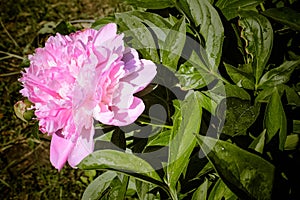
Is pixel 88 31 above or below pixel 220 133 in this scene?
above

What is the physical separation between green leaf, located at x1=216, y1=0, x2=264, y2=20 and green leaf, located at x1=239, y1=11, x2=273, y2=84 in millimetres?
55

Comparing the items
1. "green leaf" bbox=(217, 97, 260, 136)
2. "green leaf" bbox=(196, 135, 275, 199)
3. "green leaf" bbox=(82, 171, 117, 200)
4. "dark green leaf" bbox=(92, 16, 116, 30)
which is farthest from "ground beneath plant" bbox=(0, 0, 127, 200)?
"green leaf" bbox=(196, 135, 275, 199)

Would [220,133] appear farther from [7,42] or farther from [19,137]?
[7,42]

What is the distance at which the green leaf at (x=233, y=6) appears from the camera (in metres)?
0.73

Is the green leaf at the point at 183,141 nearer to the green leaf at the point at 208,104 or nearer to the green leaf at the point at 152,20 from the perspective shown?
the green leaf at the point at 208,104

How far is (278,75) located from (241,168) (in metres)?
0.22

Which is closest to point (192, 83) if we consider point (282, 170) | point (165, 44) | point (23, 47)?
point (165, 44)

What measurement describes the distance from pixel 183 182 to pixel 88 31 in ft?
0.80

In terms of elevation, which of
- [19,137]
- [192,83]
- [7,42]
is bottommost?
[19,137]

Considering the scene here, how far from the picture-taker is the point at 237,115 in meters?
0.63

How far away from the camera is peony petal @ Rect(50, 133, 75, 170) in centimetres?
63

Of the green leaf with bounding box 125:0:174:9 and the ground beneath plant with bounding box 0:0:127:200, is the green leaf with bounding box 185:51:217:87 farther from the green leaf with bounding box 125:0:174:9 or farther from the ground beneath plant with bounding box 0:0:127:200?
the ground beneath plant with bounding box 0:0:127:200

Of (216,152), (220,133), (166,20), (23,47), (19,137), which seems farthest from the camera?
(23,47)

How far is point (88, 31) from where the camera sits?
67 cm
